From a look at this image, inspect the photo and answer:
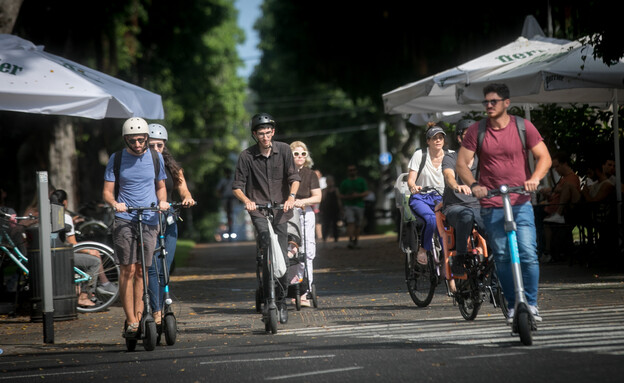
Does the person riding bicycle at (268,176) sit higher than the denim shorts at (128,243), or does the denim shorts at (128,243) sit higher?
the person riding bicycle at (268,176)

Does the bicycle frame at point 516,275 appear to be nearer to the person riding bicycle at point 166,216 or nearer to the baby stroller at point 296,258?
the person riding bicycle at point 166,216

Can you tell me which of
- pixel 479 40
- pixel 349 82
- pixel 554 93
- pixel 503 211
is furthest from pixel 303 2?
pixel 503 211

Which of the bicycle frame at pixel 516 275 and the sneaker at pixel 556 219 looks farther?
the sneaker at pixel 556 219

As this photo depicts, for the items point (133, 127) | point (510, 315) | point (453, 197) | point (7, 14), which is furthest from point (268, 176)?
point (7, 14)

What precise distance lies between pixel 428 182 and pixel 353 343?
123 inches

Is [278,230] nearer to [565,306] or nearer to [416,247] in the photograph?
[416,247]

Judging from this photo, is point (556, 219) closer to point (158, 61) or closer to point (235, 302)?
point (235, 302)

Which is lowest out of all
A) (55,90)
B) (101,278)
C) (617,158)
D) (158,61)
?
(101,278)

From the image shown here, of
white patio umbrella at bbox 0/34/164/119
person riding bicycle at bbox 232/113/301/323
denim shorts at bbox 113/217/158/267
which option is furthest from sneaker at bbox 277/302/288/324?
white patio umbrella at bbox 0/34/164/119

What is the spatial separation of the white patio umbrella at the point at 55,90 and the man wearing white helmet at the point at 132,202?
192 cm

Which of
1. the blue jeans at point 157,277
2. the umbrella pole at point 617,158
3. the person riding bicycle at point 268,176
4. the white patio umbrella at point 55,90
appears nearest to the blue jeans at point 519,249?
the person riding bicycle at point 268,176

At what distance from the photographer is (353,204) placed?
84.5ft

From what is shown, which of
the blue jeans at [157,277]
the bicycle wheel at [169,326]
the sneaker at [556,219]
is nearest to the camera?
the bicycle wheel at [169,326]

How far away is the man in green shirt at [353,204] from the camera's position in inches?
981
